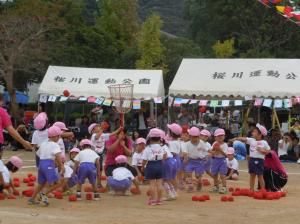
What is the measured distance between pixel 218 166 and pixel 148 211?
3397 millimetres

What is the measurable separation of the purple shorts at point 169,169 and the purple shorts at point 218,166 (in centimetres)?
150

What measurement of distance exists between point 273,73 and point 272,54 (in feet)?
96.6

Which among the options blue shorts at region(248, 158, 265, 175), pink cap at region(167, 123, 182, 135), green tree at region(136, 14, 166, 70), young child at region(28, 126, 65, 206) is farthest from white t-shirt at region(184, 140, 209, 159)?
green tree at region(136, 14, 166, 70)

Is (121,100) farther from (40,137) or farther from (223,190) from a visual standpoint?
(223,190)

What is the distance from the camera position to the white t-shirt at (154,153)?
12023 millimetres

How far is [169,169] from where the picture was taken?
12523 millimetres

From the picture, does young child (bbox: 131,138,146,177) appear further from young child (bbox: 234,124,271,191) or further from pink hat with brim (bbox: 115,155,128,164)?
young child (bbox: 234,124,271,191)

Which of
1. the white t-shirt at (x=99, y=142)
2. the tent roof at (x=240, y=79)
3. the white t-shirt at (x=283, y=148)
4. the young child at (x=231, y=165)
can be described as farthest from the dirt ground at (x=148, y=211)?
the tent roof at (x=240, y=79)

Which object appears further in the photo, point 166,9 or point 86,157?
point 166,9

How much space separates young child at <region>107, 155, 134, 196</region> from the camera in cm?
1328

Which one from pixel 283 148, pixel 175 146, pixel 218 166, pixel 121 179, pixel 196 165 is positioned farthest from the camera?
pixel 283 148

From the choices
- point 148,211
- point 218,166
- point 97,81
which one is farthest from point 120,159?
point 97,81

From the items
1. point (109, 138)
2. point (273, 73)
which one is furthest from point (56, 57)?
point (109, 138)

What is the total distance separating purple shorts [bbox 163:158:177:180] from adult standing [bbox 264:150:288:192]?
2.21m
